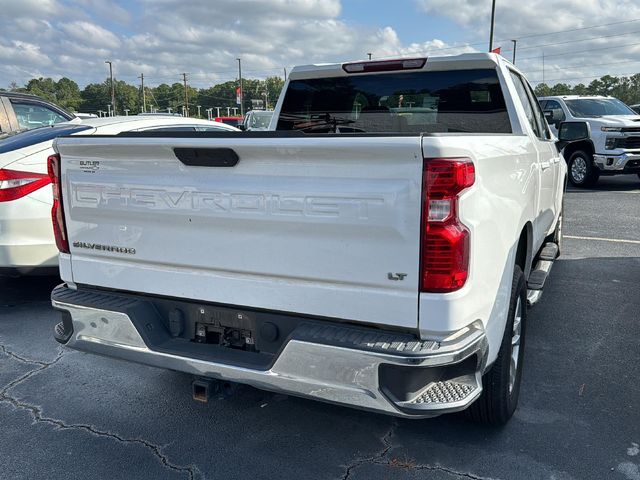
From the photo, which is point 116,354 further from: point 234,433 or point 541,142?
point 541,142

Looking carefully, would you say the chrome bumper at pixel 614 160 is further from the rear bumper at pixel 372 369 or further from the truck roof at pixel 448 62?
the rear bumper at pixel 372 369

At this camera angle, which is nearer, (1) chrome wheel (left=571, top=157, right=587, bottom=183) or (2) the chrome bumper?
(2) the chrome bumper

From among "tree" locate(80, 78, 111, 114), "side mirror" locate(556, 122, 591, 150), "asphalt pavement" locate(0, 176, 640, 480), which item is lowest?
"asphalt pavement" locate(0, 176, 640, 480)

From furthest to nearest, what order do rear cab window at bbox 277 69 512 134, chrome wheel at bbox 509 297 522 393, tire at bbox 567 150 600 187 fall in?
1. tire at bbox 567 150 600 187
2. rear cab window at bbox 277 69 512 134
3. chrome wheel at bbox 509 297 522 393

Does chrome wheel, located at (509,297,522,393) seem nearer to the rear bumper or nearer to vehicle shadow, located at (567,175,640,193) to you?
the rear bumper

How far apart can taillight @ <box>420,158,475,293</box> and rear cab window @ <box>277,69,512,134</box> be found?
2.04 metres

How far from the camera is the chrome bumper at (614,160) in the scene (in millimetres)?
12000

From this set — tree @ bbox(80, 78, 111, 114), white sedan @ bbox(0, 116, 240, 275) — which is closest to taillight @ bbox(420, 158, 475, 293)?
white sedan @ bbox(0, 116, 240, 275)

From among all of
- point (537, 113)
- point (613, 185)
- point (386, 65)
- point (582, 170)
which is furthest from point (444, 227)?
point (613, 185)

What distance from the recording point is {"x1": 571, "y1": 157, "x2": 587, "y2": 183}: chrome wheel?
511 inches

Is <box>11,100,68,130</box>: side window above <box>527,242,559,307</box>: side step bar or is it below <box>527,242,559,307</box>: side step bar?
above

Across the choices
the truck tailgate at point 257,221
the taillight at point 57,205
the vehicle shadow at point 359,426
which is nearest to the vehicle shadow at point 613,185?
the vehicle shadow at point 359,426

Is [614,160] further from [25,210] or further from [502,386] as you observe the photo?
[25,210]

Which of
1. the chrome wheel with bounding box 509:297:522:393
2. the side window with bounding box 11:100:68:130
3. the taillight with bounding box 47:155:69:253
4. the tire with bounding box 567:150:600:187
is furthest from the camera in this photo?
the tire with bounding box 567:150:600:187
